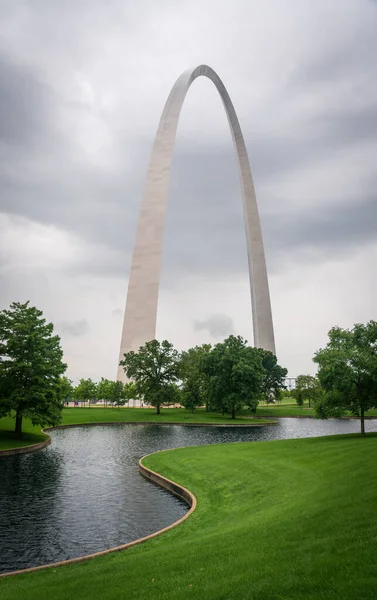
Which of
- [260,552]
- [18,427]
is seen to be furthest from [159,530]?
[18,427]

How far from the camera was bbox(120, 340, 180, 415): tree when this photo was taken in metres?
58.1

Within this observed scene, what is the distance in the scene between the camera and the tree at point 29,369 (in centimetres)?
3146

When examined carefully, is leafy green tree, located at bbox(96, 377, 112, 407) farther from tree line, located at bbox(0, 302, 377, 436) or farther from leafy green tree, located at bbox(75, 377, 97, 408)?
tree line, located at bbox(0, 302, 377, 436)

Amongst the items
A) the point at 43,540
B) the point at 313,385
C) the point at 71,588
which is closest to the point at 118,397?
Answer: the point at 313,385

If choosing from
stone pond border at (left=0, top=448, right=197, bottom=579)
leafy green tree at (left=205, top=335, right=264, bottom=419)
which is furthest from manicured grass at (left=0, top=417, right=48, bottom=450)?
leafy green tree at (left=205, top=335, right=264, bottom=419)

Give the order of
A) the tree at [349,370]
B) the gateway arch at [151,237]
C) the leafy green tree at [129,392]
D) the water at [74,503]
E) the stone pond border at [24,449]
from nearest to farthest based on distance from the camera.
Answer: the water at [74,503] → the tree at [349,370] → the stone pond border at [24,449] → the gateway arch at [151,237] → the leafy green tree at [129,392]

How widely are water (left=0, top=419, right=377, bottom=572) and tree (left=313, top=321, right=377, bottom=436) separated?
11288mm

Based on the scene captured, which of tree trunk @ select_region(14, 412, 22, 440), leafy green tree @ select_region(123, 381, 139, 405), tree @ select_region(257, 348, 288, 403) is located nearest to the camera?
tree trunk @ select_region(14, 412, 22, 440)

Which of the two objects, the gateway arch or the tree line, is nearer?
the tree line

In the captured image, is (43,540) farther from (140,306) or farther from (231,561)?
(140,306)

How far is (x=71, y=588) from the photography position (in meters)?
8.24

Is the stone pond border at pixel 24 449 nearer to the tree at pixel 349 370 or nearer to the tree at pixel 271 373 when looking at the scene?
the tree at pixel 349 370

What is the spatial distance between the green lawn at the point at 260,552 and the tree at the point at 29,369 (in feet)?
61.2

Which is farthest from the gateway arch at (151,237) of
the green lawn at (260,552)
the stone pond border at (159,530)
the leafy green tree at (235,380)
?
the green lawn at (260,552)
